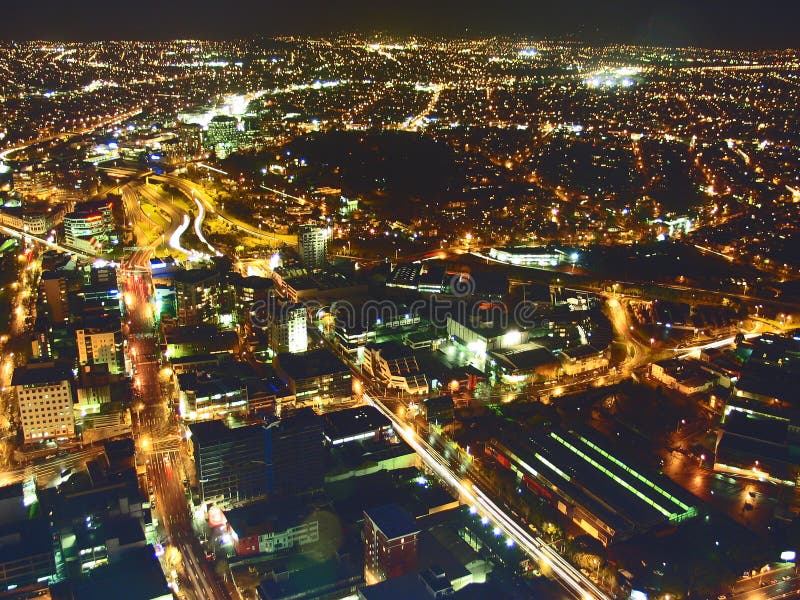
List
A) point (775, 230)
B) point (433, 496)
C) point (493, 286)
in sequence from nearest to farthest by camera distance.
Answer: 1. point (433, 496)
2. point (493, 286)
3. point (775, 230)

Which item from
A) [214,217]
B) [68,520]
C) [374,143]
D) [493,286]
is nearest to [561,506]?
[68,520]

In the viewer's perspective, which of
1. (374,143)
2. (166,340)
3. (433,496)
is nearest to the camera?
(433,496)

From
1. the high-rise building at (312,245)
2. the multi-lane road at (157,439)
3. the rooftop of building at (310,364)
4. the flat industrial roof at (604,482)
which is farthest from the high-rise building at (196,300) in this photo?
the flat industrial roof at (604,482)

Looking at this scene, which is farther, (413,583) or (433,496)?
(433,496)

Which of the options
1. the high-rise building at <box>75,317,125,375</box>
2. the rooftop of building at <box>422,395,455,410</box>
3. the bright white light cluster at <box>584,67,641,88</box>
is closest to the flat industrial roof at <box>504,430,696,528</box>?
the rooftop of building at <box>422,395,455,410</box>

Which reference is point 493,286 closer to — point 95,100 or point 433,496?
point 433,496

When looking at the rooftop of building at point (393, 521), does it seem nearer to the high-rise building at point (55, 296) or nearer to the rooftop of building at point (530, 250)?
the high-rise building at point (55, 296)

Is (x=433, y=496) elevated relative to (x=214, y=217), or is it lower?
lower
